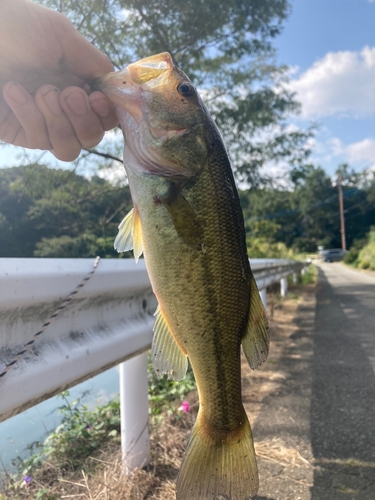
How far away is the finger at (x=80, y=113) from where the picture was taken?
1331 millimetres

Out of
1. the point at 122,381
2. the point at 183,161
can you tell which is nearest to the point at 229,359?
the point at 183,161

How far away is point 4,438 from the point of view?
2.16 metres

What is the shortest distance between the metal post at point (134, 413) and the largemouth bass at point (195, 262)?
35.7 inches

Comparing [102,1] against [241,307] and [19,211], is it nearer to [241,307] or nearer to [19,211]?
[19,211]

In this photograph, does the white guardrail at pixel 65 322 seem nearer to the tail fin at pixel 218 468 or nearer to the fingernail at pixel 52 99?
the tail fin at pixel 218 468

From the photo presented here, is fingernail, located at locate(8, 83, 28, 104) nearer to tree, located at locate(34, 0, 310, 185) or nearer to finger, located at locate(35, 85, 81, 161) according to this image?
finger, located at locate(35, 85, 81, 161)

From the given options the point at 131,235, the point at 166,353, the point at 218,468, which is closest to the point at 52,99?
the point at 131,235

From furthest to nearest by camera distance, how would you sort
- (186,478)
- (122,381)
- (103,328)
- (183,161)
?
1. (122,381)
2. (103,328)
3. (183,161)
4. (186,478)

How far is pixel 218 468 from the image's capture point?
45.4 inches

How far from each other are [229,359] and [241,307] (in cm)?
19

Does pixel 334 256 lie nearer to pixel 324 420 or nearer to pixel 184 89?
pixel 324 420

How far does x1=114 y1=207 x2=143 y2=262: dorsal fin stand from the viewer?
1.23 metres

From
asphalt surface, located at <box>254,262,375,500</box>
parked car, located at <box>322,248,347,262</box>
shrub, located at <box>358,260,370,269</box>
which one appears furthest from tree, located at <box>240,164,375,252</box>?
asphalt surface, located at <box>254,262,375,500</box>

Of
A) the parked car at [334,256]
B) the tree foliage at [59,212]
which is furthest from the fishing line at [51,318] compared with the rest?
the parked car at [334,256]
